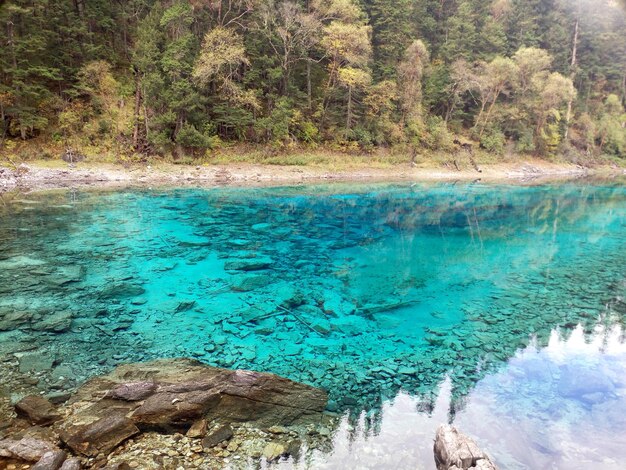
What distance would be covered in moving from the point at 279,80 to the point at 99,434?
111 feet

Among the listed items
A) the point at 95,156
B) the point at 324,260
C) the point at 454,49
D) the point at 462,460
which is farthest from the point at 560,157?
the point at 462,460

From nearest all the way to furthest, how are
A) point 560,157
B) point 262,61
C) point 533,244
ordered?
point 533,244
point 262,61
point 560,157

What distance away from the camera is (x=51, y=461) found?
381 cm

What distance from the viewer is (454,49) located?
45469mm

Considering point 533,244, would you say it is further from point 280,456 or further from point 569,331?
point 280,456

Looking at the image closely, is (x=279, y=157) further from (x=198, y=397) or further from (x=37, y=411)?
(x=37, y=411)

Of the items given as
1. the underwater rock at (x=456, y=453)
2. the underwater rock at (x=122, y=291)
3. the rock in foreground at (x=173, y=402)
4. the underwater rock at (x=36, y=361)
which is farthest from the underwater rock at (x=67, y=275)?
the underwater rock at (x=456, y=453)

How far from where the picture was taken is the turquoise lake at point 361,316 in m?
5.39

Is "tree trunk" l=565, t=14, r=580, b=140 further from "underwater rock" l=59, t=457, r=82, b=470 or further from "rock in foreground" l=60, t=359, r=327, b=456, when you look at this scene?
"underwater rock" l=59, t=457, r=82, b=470

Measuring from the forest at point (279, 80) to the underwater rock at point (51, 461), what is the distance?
88.1 ft

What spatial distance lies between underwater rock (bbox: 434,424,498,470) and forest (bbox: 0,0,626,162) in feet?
91.4

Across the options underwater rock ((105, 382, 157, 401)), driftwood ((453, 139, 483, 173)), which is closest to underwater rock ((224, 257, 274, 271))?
underwater rock ((105, 382, 157, 401))

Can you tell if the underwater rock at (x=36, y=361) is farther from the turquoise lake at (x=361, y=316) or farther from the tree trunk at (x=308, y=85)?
the tree trunk at (x=308, y=85)

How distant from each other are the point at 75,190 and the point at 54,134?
8.08m
